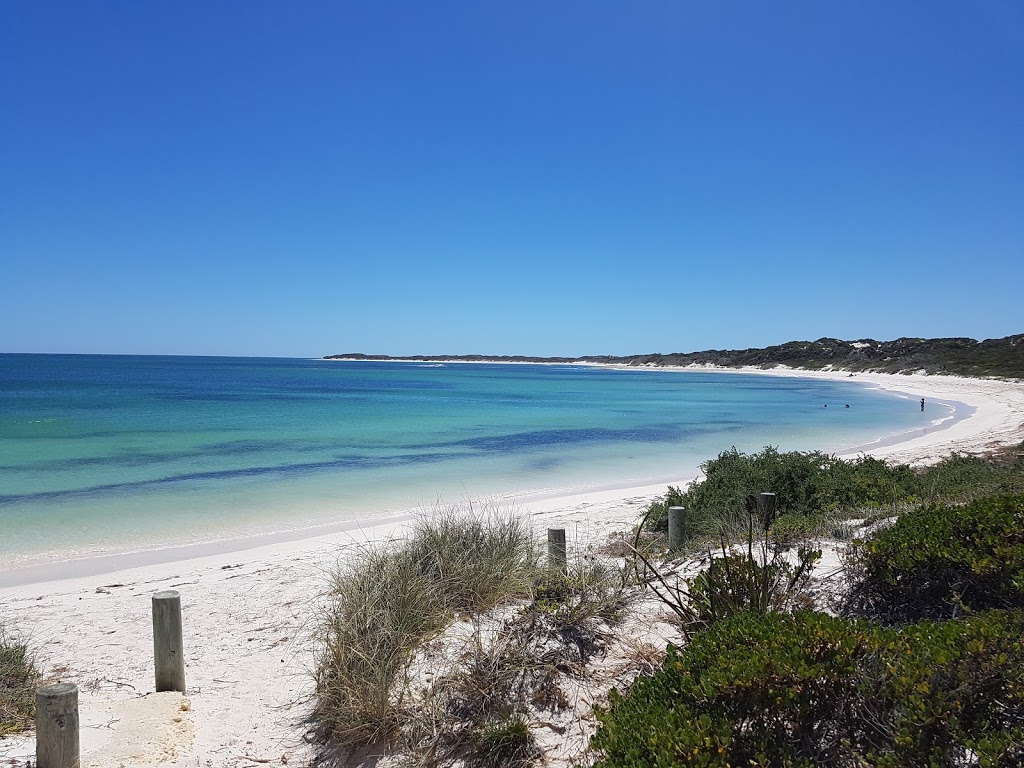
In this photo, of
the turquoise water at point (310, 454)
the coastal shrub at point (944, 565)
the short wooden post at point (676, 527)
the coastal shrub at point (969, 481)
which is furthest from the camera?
the turquoise water at point (310, 454)

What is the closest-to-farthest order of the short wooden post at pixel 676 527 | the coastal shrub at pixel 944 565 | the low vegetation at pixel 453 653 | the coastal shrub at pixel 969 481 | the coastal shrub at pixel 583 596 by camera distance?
the low vegetation at pixel 453 653 < the coastal shrub at pixel 944 565 < the coastal shrub at pixel 583 596 < the short wooden post at pixel 676 527 < the coastal shrub at pixel 969 481

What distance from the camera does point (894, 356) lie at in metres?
84.1

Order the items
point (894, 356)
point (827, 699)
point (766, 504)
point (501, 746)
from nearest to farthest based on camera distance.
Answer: point (827, 699) → point (501, 746) → point (766, 504) → point (894, 356)

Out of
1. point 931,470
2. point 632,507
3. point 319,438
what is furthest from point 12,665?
point 319,438

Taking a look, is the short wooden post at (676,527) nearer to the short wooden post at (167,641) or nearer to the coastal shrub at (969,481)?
the coastal shrub at (969,481)

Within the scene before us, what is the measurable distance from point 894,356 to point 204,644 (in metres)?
95.3

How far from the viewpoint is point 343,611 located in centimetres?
464

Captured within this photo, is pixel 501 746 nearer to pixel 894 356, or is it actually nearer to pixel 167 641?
pixel 167 641

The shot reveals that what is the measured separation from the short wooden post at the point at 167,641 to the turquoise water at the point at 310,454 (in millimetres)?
6481

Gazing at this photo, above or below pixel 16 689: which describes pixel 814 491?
above

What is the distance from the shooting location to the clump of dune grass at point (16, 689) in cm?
425

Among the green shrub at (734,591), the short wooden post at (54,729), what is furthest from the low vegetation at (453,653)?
the short wooden post at (54,729)

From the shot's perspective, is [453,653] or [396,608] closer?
[453,653]

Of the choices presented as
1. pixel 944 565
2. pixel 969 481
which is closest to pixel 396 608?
pixel 944 565
